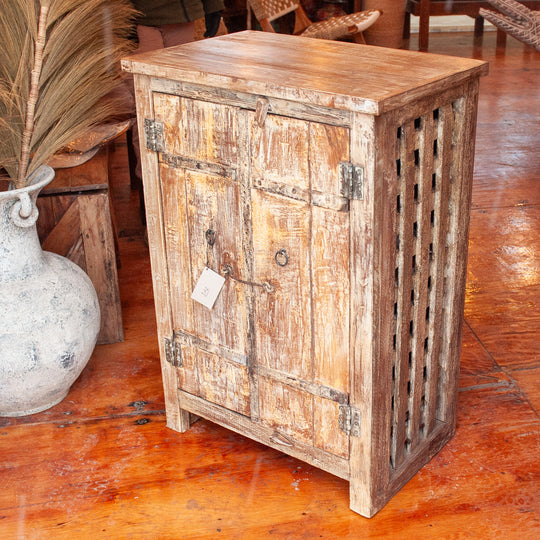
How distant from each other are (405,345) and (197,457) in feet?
2.24

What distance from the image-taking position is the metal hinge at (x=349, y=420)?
1.93 metres

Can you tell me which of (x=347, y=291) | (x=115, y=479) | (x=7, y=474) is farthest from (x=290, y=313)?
(x=7, y=474)

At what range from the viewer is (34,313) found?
231cm

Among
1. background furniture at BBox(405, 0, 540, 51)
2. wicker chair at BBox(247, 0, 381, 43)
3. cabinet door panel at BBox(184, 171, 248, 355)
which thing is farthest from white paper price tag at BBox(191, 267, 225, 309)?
background furniture at BBox(405, 0, 540, 51)

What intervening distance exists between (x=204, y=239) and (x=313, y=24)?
139 inches

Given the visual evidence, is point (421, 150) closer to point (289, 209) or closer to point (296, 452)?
point (289, 209)

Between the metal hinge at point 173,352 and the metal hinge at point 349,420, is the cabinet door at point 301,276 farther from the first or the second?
the metal hinge at point 173,352

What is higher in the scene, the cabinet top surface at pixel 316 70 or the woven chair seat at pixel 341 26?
the cabinet top surface at pixel 316 70

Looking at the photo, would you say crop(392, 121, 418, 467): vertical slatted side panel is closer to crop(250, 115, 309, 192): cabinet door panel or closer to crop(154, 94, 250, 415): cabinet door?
crop(250, 115, 309, 192): cabinet door panel

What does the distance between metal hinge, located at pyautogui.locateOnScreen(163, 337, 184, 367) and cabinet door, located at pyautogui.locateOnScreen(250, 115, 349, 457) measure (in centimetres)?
29

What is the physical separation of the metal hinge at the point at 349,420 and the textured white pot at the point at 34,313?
86 cm

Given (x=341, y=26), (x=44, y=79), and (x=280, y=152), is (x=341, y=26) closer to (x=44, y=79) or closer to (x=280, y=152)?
(x=44, y=79)

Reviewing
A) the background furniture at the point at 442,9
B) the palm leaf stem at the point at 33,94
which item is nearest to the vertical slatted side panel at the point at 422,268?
the palm leaf stem at the point at 33,94

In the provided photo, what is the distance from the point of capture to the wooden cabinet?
1744mm
